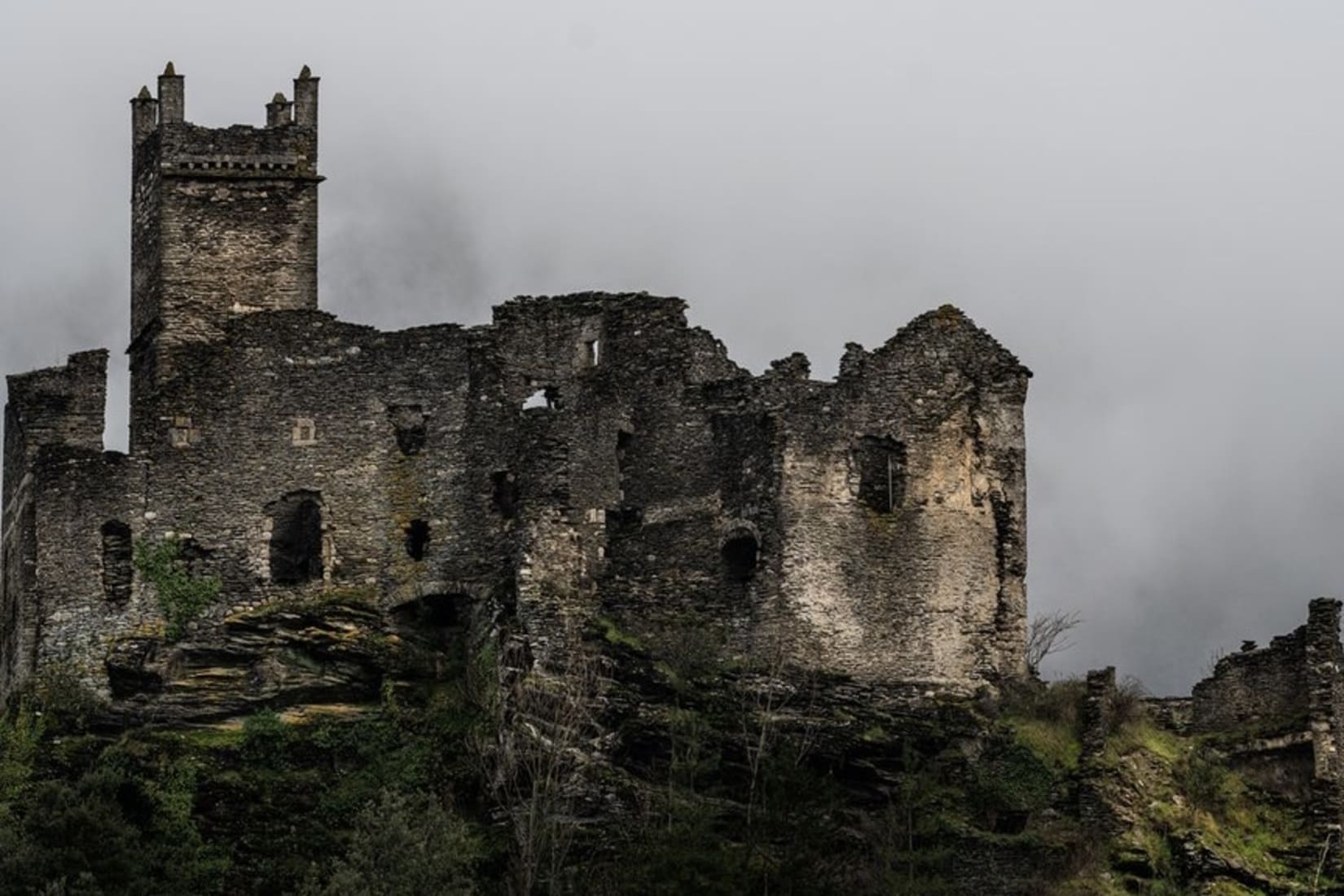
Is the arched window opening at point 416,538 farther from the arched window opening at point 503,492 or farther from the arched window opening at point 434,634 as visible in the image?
the arched window opening at point 503,492

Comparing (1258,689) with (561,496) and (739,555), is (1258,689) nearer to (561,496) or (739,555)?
(739,555)

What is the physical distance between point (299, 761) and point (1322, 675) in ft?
62.0

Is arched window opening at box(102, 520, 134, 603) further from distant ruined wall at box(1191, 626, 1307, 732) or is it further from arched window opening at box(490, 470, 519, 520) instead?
distant ruined wall at box(1191, 626, 1307, 732)

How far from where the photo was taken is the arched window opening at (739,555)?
83.9m

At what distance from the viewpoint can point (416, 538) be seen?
85.0 m

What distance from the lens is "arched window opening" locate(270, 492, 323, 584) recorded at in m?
85.1

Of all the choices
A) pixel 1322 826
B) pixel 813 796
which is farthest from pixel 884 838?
pixel 1322 826

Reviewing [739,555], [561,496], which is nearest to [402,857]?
[561,496]

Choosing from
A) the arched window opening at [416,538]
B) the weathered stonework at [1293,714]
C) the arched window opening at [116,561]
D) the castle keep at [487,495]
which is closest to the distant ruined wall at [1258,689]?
the weathered stonework at [1293,714]

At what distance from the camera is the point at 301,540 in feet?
281

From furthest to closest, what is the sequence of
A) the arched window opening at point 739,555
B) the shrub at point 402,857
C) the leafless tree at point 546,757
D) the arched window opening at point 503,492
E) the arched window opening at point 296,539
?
the arched window opening at point 296,539 → the arched window opening at point 503,492 → the arched window opening at point 739,555 → the leafless tree at point 546,757 → the shrub at point 402,857

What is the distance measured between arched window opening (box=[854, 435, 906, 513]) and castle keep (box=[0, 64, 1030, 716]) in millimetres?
46

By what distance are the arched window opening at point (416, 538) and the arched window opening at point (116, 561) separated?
5.27 m

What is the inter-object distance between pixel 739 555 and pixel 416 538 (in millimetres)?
6244
